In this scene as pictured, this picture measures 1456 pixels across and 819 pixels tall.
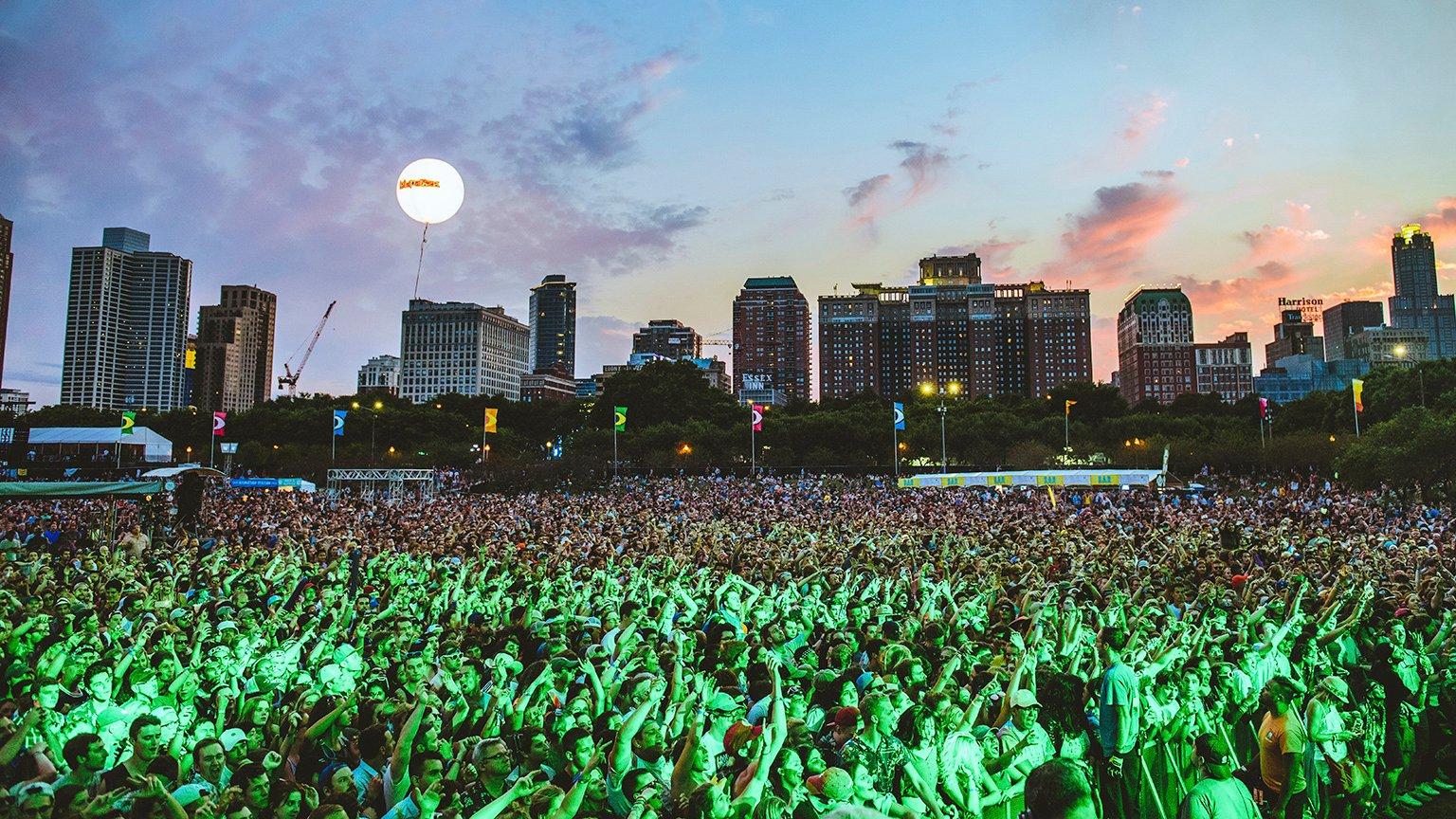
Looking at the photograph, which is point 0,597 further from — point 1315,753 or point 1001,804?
point 1315,753

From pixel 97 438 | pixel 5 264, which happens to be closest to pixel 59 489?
pixel 97 438

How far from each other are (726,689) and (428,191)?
33.0 ft

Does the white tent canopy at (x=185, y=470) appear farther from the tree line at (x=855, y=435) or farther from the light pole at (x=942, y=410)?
the light pole at (x=942, y=410)

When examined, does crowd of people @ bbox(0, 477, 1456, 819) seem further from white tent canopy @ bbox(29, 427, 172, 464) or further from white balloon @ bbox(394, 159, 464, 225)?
white tent canopy @ bbox(29, 427, 172, 464)

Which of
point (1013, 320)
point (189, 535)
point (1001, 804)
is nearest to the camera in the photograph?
point (1001, 804)

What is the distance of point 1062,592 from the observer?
448 inches

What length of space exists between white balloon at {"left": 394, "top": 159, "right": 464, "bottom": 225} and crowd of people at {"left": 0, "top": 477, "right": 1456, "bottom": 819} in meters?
5.56

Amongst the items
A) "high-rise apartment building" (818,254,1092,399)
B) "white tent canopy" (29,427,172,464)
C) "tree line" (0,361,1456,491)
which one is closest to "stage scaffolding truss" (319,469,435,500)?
"tree line" (0,361,1456,491)

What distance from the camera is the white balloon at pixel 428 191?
13.7 m

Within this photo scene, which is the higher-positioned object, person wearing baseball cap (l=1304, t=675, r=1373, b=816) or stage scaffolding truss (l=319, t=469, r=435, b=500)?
stage scaffolding truss (l=319, t=469, r=435, b=500)

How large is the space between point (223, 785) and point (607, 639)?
12.2ft

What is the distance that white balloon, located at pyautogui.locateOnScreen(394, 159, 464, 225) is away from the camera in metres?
13.7

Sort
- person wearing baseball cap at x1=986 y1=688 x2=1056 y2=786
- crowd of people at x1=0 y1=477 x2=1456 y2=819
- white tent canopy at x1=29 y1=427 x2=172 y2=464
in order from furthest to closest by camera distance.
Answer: white tent canopy at x1=29 y1=427 x2=172 y2=464
person wearing baseball cap at x1=986 y1=688 x2=1056 y2=786
crowd of people at x1=0 y1=477 x2=1456 y2=819

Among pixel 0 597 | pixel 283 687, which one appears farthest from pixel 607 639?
pixel 0 597
